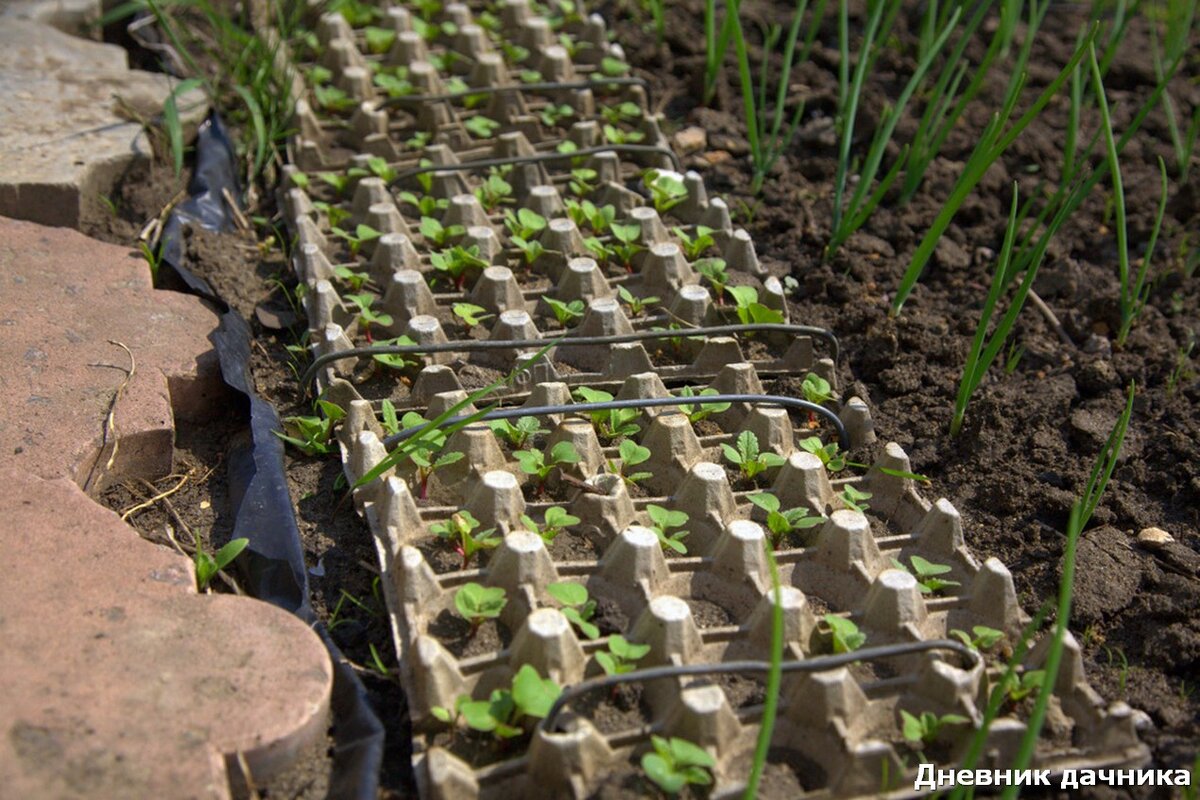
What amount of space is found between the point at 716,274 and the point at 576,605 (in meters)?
1.15

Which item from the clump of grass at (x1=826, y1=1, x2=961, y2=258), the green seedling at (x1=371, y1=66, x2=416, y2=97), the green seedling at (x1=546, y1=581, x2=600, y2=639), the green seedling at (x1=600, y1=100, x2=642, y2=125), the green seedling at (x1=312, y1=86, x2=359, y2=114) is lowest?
the green seedling at (x1=546, y1=581, x2=600, y2=639)

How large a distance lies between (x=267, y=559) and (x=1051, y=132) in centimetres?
276

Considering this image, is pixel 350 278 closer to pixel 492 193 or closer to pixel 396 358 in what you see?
pixel 396 358

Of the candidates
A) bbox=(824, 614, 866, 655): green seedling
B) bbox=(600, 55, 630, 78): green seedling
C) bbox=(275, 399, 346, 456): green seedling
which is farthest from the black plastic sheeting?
bbox=(600, 55, 630, 78): green seedling

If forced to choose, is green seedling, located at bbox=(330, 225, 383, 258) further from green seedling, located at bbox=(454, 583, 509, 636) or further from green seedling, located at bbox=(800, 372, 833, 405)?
green seedling, located at bbox=(454, 583, 509, 636)

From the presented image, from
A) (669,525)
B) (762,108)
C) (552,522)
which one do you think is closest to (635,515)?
(669,525)

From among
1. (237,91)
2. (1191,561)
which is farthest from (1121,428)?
(237,91)

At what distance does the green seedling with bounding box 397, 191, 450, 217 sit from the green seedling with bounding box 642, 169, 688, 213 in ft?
1.80

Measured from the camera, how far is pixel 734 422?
261 cm

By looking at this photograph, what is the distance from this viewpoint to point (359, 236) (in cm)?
303

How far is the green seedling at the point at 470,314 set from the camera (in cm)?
277

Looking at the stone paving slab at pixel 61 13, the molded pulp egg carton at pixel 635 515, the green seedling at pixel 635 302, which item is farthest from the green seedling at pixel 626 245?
the stone paving slab at pixel 61 13

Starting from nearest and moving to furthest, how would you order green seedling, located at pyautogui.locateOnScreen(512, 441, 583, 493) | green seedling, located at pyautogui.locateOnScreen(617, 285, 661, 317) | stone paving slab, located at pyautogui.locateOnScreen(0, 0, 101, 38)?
green seedling, located at pyautogui.locateOnScreen(512, 441, 583, 493) → green seedling, located at pyautogui.locateOnScreen(617, 285, 661, 317) → stone paving slab, located at pyautogui.locateOnScreen(0, 0, 101, 38)

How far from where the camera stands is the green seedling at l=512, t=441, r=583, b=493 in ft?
7.66
